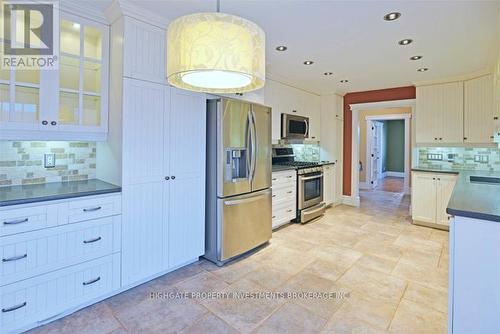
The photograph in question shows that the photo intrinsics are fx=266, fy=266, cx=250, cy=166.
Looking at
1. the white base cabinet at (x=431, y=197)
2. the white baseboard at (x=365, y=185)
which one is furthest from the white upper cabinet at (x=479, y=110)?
the white baseboard at (x=365, y=185)

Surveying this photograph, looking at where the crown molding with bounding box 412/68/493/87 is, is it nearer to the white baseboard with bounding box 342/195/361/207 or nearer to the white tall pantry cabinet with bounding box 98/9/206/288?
the white baseboard with bounding box 342/195/361/207

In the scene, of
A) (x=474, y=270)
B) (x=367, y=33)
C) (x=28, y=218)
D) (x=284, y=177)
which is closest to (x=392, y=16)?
(x=367, y=33)

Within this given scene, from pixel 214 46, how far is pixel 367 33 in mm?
2148

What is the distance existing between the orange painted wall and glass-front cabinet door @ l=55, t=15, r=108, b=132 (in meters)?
4.79

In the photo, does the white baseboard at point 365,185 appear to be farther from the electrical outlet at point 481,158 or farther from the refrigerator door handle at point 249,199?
the refrigerator door handle at point 249,199

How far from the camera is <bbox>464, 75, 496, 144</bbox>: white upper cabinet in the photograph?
3.96m

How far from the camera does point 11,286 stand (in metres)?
1.73

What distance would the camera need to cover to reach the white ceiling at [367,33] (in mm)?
2180

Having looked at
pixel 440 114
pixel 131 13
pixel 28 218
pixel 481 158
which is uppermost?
pixel 131 13

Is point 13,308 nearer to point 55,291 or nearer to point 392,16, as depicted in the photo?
point 55,291

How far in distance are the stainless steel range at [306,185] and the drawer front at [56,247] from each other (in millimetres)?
2837

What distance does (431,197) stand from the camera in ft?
13.8

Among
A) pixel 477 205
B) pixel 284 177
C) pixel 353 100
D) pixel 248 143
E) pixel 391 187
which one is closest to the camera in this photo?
pixel 477 205

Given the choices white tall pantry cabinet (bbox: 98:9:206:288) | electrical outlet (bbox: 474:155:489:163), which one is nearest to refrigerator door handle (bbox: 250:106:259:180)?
white tall pantry cabinet (bbox: 98:9:206:288)
